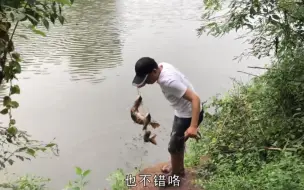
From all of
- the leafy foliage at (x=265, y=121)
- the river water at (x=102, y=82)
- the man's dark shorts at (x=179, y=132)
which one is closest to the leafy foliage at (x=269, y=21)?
the leafy foliage at (x=265, y=121)

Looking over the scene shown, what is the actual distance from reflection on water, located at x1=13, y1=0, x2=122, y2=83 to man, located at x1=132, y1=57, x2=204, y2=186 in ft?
16.4

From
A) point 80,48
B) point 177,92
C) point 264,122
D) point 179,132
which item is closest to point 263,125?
point 264,122

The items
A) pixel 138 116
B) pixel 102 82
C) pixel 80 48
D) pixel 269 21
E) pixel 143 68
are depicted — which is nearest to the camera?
pixel 143 68

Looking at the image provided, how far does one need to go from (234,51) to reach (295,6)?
671cm

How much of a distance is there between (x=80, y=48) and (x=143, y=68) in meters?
7.44

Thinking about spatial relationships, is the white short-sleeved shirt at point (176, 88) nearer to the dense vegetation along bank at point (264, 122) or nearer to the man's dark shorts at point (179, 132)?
the man's dark shorts at point (179, 132)

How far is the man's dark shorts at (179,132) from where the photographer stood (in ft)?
12.7

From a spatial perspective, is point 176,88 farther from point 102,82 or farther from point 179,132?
point 102,82

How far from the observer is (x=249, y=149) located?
159 inches

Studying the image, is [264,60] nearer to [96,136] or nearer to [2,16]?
[96,136]

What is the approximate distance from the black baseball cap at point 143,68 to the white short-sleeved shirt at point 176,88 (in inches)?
5.1

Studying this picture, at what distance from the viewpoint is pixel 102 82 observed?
8.63 m

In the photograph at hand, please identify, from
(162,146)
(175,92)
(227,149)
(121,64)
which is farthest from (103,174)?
(121,64)

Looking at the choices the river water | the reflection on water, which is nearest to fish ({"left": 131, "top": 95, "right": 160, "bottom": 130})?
the river water
